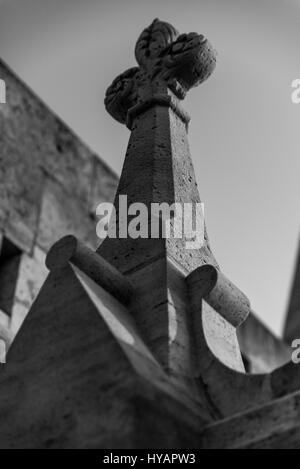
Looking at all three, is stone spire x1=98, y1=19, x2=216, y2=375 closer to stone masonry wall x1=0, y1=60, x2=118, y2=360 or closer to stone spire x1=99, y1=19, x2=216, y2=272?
stone spire x1=99, y1=19, x2=216, y2=272

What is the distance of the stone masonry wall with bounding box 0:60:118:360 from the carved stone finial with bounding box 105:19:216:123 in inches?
111

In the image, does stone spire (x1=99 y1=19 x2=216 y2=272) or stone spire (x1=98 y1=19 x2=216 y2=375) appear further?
stone spire (x1=99 y1=19 x2=216 y2=272)

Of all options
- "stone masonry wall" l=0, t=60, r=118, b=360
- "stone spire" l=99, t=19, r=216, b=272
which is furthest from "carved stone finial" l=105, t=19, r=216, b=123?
"stone masonry wall" l=0, t=60, r=118, b=360

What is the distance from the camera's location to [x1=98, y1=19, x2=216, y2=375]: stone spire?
90.5 inches

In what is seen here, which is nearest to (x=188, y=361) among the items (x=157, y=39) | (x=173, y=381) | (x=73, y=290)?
(x=173, y=381)

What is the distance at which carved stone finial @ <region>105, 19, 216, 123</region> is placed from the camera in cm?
329

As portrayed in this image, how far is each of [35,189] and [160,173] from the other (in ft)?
15.1

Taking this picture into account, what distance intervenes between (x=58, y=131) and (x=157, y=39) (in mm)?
4647

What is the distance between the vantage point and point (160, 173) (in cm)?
288

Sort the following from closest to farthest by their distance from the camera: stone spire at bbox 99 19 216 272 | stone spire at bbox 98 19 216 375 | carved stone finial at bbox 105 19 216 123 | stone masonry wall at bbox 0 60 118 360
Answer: stone spire at bbox 98 19 216 375 < stone spire at bbox 99 19 216 272 < carved stone finial at bbox 105 19 216 123 < stone masonry wall at bbox 0 60 118 360

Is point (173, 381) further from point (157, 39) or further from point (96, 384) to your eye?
A: point (157, 39)

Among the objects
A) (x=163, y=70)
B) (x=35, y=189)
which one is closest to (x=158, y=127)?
(x=163, y=70)

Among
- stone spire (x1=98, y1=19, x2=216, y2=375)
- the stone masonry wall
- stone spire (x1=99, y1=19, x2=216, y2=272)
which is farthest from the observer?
the stone masonry wall

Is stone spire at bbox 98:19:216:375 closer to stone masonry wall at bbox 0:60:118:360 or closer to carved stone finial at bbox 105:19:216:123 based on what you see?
carved stone finial at bbox 105:19:216:123
